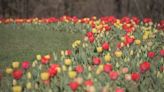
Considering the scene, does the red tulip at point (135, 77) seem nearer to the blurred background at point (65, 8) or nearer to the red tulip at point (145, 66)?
the red tulip at point (145, 66)

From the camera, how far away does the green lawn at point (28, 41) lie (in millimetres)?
6551

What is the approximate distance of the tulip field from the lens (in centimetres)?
393

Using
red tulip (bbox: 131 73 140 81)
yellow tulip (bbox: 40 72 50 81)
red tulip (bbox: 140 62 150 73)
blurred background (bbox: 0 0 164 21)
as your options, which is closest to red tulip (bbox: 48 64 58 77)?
yellow tulip (bbox: 40 72 50 81)

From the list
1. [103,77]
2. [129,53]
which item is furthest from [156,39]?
[103,77]

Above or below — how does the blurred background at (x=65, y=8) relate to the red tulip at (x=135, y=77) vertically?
above

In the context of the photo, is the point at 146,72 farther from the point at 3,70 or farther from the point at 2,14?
the point at 2,14

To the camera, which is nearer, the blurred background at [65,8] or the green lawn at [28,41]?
the green lawn at [28,41]

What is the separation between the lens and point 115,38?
7977 mm

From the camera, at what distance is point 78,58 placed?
5.40 meters

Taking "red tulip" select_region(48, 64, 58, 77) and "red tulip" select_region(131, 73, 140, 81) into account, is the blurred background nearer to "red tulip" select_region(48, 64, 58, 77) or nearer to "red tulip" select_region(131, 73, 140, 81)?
"red tulip" select_region(48, 64, 58, 77)

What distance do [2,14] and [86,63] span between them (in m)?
11.9

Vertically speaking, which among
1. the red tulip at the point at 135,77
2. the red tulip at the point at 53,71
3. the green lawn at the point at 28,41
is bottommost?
the red tulip at the point at 135,77

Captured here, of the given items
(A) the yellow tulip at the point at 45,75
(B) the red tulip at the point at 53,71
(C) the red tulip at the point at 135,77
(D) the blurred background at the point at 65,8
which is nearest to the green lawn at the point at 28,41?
(B) the red tulip at the point at 53,71

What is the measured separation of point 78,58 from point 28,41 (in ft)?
9.59
